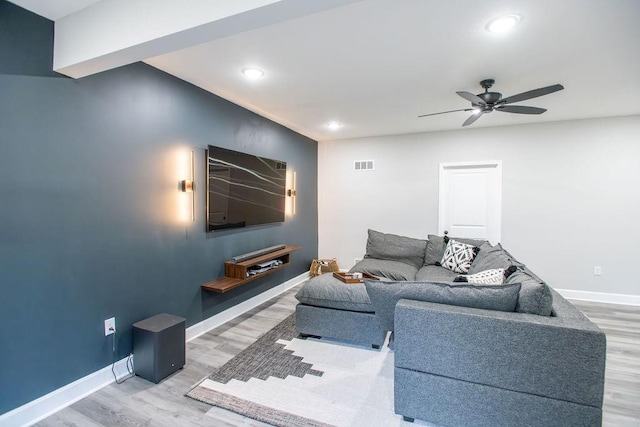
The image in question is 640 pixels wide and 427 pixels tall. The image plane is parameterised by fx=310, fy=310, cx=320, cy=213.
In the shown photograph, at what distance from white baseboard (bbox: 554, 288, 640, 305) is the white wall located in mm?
58

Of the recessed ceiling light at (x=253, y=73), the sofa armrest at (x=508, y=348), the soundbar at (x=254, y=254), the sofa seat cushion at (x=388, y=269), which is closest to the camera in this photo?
the sofa armrest at (x=508, y=348)

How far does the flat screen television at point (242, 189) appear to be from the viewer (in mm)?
3338

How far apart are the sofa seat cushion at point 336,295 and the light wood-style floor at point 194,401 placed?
738 millimetres

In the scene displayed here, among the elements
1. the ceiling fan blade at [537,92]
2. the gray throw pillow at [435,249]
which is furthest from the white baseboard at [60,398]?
the ceiling fan blade at [537,92]

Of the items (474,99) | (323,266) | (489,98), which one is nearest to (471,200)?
(489,98)

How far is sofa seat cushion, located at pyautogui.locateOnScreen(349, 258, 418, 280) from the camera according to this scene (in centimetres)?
379

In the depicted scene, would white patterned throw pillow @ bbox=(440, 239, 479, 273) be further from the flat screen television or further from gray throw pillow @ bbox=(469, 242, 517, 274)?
the flat screen television

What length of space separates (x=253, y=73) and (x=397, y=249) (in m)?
3.19

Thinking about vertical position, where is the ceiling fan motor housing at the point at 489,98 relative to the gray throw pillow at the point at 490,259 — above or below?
above

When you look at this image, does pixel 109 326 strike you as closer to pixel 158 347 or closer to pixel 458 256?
pixel 158 347

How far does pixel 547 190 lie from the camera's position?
462 centimetres

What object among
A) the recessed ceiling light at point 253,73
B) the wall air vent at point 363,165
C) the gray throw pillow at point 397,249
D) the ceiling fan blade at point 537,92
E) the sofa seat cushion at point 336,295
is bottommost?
the sofa seat cushion at point 336,295

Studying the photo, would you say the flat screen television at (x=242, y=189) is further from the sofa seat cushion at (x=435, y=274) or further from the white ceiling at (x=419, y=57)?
the sofa seat cushion at (x=435, y=274)

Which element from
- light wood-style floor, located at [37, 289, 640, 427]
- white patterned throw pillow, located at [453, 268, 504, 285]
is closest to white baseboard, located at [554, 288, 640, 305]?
light wood-style floor, located at [37, 289, 640, 427]
